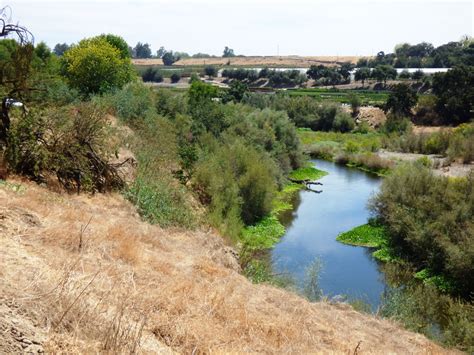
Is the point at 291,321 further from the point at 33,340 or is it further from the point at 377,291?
the point at 377,291

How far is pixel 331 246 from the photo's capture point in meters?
26.3

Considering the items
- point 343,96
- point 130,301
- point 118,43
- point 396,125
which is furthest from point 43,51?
point 343,96

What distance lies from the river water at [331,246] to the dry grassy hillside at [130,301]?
21.0ft

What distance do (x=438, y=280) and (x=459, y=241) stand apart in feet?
6.18

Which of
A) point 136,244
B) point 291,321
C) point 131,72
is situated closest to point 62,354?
point 291,321

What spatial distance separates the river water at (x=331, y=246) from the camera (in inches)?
841

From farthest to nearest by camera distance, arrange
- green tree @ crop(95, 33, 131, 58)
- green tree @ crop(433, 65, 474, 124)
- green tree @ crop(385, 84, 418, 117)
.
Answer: green tree @ crop(385, 84, 418, 117), green tree @ crop(433, 65, 474, 124), green tree @ crop(95, 33, 131, 58)

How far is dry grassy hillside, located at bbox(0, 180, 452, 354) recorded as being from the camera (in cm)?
548

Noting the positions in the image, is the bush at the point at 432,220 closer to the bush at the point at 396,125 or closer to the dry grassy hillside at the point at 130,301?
the dry grassy hillside at the point at 130,301

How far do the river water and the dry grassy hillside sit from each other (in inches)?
252

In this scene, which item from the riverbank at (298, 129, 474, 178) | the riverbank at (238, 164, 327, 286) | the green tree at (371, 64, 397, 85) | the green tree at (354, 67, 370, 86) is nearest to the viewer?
the riverbank at (238, 164, 327, 286)

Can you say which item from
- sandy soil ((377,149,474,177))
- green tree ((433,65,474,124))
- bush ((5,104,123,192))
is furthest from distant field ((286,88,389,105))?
bush ((5,104,123,192))

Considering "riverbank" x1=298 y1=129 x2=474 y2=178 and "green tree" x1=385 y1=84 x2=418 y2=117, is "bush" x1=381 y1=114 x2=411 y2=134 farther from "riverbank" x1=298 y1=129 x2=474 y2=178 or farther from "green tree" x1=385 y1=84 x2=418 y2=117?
"green tree" x1=385 y1=84 x2=418 y2=117

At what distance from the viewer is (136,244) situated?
9.77 m
